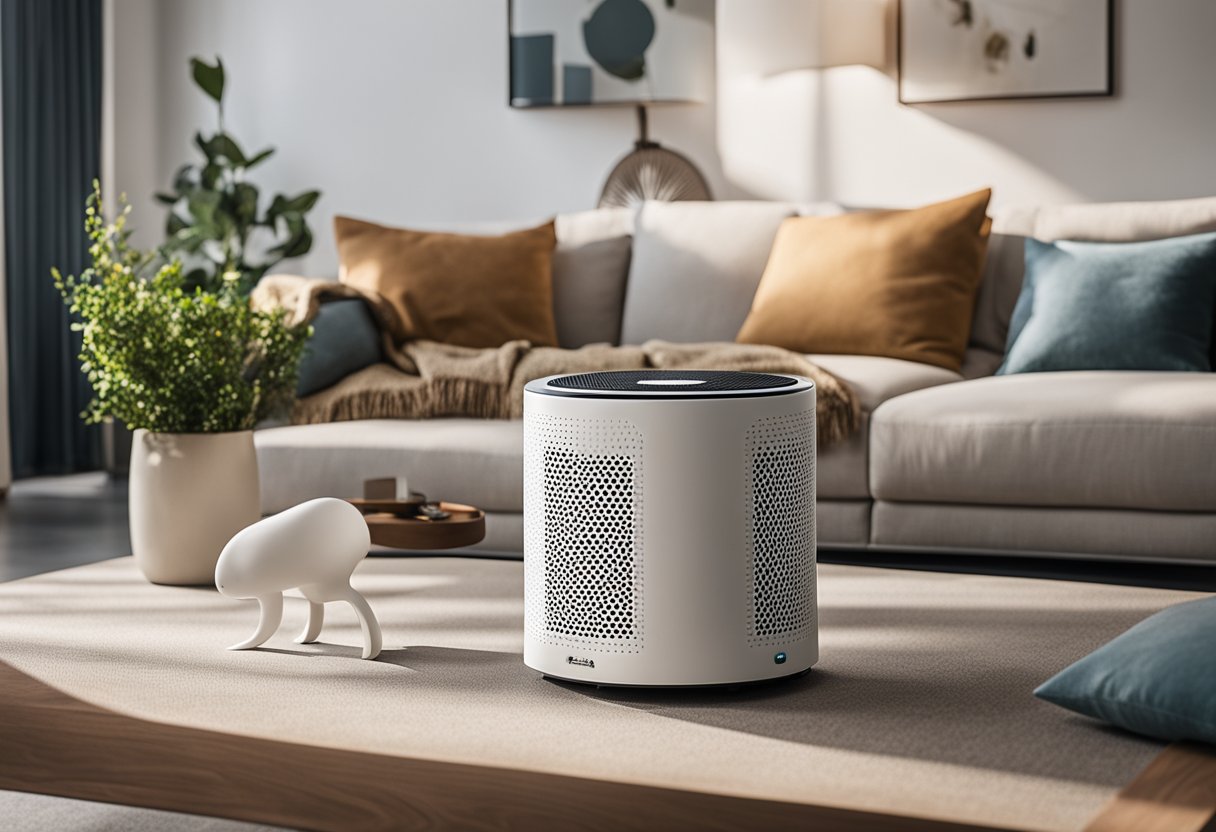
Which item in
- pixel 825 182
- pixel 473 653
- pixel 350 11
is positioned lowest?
pixel 473 653

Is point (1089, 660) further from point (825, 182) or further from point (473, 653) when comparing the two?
point (825, 182)

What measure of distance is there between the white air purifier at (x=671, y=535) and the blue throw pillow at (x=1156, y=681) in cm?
24

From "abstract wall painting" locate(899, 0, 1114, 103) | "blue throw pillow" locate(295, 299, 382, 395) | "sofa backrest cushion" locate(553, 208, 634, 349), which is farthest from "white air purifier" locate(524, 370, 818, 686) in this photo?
"abstract wall painting" locate(899, 0, 1114, 103)

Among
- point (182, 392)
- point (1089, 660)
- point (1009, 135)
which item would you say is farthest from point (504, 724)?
point (1009, 135)

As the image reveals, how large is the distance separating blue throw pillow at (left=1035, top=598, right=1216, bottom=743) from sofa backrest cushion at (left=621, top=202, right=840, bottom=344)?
8.64 feet

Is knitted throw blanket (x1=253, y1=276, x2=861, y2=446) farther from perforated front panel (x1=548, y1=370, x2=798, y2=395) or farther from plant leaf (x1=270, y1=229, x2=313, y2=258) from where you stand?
perforated front panel (x1=548, y1=370, x2=798, y2=395)

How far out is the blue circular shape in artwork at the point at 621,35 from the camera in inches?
175

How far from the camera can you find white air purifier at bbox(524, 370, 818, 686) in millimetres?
1162

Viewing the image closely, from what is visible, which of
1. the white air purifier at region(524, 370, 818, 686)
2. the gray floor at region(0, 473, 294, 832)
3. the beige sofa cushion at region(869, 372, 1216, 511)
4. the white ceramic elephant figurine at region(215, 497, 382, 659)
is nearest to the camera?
the white air purifier at region(524, 370, 818, 686)

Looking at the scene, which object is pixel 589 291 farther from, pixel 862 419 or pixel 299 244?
pixel 299 244

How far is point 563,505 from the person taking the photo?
1.20 metres

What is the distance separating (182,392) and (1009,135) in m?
3.09

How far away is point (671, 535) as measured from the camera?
116 centimetres

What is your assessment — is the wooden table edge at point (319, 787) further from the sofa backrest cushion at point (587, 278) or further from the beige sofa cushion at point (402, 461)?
the sofa backrest cushion at point (587, 278)
